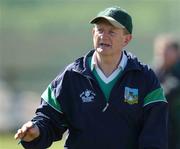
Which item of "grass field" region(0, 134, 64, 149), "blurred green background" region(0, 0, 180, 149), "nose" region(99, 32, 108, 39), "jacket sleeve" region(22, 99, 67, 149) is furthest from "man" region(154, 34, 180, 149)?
"blurred green background" region(0, 0, 180, 149)

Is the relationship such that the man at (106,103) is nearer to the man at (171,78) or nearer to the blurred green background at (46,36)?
the man at (171,78)

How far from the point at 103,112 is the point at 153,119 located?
0.39m

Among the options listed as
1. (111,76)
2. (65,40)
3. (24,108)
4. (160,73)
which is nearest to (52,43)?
(65,40)

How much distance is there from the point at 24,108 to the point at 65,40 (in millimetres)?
1800

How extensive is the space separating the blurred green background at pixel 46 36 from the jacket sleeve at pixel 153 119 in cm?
1245

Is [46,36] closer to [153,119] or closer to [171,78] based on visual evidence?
[171,78]

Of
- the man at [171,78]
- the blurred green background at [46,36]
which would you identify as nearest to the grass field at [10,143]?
the blurred green background at [46,36]

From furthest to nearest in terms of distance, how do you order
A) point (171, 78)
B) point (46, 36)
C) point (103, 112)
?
point (46, 36) → point (171, 78) → point (103, 112)

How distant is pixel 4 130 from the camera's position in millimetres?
19453

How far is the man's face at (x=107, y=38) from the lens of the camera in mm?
6949

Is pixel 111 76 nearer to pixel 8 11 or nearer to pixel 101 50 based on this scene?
pixel 101 50

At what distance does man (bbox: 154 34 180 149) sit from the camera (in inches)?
393

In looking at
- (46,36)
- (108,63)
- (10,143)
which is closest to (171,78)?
(108,63)

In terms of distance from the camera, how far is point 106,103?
22.6 ft
